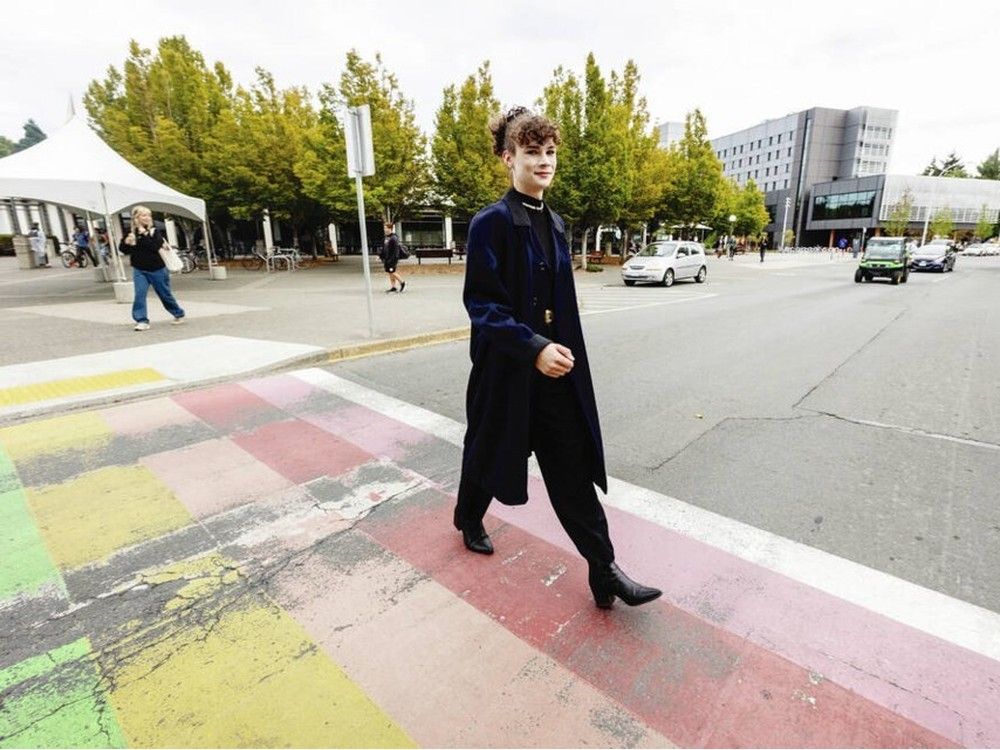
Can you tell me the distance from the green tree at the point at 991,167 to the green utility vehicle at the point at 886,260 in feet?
378

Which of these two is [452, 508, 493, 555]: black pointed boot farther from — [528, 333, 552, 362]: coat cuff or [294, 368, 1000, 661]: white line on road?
[528, 333, 552, 362]: coat cuff

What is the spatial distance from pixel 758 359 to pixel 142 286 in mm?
9869

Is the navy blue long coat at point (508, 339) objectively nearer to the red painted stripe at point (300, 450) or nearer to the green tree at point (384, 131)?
the red painted stripe at point (300, 450)

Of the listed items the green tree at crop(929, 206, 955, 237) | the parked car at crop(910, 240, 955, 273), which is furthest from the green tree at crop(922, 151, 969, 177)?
the parked car at crop(910, 240, 955, 273)

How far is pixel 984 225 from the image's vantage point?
254ft

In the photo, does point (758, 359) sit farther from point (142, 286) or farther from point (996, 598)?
point (142, 286)

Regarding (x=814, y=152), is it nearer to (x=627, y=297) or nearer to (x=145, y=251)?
(x=627, y=297)

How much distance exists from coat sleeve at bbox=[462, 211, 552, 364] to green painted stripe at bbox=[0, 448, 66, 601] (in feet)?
7.97

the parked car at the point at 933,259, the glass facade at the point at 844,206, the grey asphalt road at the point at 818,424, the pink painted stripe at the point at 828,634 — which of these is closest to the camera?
the pink painted stripe at the point at 828,634

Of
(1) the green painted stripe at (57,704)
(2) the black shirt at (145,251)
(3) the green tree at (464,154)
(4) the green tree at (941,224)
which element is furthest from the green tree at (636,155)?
(4) the green tree at (941,224)

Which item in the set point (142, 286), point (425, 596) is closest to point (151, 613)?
point (425, 596)

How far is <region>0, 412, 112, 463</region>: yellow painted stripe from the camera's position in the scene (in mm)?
4234

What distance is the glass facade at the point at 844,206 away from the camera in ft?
247

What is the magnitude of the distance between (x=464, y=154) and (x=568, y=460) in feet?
76.0
